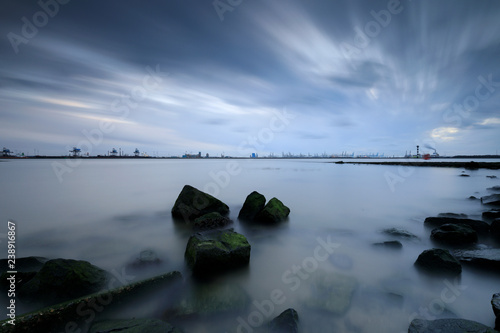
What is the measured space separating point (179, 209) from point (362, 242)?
24.0ft

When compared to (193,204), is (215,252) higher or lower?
lower

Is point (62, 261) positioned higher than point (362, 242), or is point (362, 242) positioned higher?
Answer: point (62, 261)

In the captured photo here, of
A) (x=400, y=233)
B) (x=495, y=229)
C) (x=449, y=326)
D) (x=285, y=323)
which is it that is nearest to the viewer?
(x=449, y=326)

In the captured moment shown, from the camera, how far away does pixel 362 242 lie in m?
7.17

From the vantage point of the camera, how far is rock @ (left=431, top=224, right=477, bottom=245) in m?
6.44

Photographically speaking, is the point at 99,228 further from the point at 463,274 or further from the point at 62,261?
the point at 463,274

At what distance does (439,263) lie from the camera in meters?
4.95

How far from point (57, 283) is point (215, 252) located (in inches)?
112

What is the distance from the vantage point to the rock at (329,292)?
3963 mm

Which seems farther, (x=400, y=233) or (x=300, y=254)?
(x=400, y=233)

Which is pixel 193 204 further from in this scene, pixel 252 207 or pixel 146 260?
pixel 146 260

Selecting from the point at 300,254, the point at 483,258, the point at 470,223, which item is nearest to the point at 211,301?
the point at 300,254

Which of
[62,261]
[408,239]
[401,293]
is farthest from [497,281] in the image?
[62,261]

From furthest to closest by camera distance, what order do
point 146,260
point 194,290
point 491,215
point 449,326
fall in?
point 491,215
point 146,260
point 194,290
point 449,326
